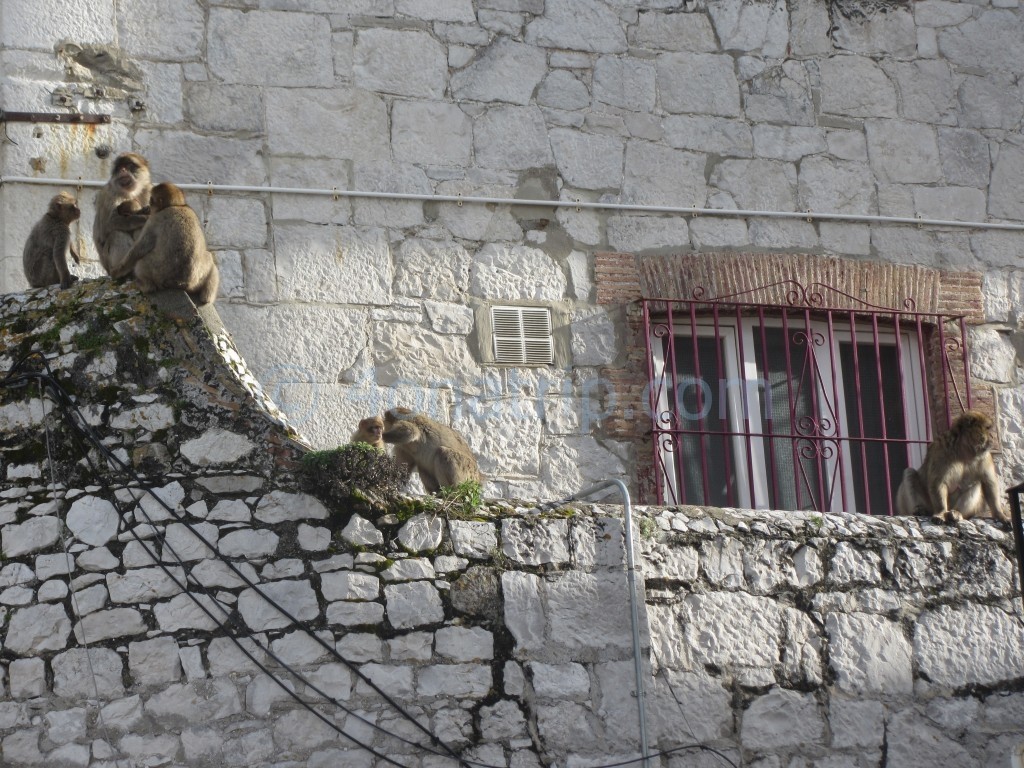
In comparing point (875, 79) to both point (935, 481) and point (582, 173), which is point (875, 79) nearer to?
point (582, 173)

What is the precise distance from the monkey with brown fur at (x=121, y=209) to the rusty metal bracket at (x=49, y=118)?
0.66 metres

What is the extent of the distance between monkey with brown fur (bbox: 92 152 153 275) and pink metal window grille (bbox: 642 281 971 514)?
2.99m

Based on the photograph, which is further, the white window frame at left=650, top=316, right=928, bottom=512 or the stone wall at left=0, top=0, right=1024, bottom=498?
the white window frame at left=650, top=316, right=928, bottom=512

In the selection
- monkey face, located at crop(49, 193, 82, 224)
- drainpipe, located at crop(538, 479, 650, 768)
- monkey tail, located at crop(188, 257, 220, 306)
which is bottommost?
drainpipe, located at crop(538, 479, 650, 768)

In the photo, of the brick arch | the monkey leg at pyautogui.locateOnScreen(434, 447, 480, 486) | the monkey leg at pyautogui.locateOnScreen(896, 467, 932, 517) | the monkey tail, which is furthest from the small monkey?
the monkey leg at pyautogui.locateOnScreen(896, 467, 932, 517)

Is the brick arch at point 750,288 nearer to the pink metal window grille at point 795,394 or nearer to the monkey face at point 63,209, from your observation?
the pink metal window grille at point 795,394

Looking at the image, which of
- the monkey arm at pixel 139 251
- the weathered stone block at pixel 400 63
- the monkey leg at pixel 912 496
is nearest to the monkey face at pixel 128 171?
the monkey arm at pixel 139 251

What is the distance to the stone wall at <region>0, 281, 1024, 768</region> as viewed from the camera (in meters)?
7.06

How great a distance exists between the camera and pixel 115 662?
706 cm

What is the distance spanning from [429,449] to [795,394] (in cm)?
262

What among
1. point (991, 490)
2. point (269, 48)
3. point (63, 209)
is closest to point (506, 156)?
point (269, 48)

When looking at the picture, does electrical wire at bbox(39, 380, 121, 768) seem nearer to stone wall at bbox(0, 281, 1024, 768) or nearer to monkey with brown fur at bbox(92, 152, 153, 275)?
stone wall at bbox(0, 281, 1024, 768)

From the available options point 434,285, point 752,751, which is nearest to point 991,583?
point 752,751

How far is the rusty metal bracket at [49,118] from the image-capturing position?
9547mm
